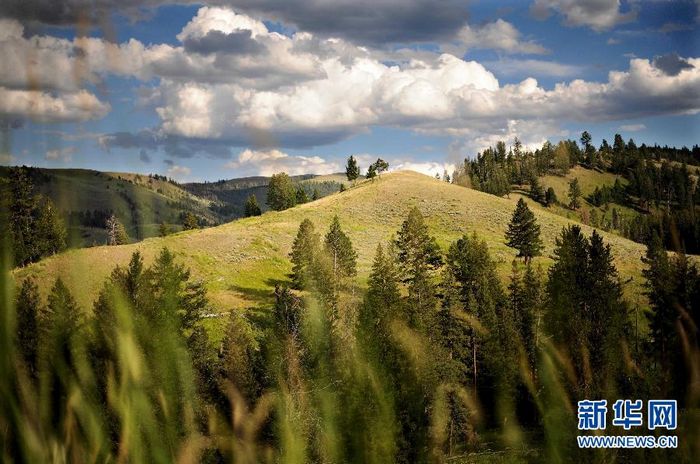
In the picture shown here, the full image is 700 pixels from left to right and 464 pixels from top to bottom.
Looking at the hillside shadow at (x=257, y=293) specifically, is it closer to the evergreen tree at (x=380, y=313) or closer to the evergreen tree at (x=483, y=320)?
the evergreen tree at (x=483, y=320)

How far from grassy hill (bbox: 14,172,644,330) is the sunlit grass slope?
0.48ft

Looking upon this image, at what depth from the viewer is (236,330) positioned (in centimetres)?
4175

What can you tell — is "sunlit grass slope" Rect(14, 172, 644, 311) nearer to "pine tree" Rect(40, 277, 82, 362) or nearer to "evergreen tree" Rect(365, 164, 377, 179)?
"evergreen tree" Rect(365, 164, 377, 179)

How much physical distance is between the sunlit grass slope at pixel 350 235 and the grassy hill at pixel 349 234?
0.15m

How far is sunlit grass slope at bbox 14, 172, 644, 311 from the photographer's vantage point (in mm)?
80312

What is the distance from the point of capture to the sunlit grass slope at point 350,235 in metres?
80.3

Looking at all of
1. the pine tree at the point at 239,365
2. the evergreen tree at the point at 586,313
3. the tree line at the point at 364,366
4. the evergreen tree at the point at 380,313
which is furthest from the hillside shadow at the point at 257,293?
the evergreen tree at the point at 586,313

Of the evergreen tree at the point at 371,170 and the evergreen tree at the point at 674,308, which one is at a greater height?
the evergreen tree at the point at 371,170

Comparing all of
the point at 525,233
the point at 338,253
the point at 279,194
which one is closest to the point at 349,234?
the point at 525,233

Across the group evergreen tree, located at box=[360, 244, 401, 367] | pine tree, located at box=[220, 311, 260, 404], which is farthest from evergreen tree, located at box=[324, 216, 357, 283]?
pine tree, located at box=[220, 311, 260, 404]

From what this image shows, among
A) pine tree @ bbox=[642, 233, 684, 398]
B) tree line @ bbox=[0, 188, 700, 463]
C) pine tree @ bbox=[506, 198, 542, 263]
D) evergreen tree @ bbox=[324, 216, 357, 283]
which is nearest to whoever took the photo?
tree line @ bbox=[0, 188, 700, 463]

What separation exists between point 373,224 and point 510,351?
8042 centimetres

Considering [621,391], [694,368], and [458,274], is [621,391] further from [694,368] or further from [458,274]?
[458,274]

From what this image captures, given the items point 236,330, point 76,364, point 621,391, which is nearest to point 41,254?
point 236,330
